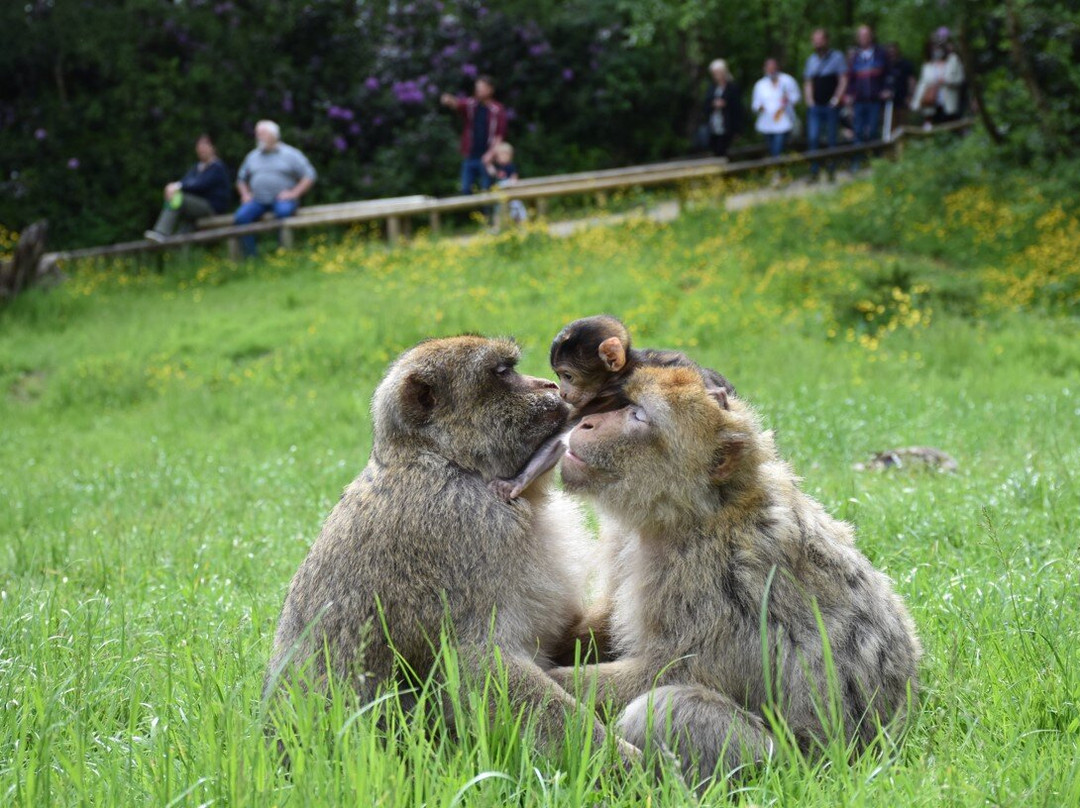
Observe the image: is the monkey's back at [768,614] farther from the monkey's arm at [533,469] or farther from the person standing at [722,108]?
the person standing at [722,108]

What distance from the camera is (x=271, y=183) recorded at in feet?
60.3

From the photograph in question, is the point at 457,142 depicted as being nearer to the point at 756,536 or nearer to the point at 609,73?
the point at 609,73

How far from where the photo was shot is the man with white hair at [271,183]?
1825 centimetres

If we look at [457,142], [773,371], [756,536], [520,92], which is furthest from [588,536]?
[520,92]

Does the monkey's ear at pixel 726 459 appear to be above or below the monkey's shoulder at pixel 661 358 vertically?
below

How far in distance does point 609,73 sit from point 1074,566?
2248 cm

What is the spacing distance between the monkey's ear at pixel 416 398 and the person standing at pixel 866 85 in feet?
66.6

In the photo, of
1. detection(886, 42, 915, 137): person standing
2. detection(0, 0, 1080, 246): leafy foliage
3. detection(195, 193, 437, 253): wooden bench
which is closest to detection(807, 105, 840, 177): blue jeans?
detection(0, 0, 1080, 246): leafy foliage

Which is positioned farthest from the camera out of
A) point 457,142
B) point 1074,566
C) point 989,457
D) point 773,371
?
point 457,142

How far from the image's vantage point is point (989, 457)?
24.0ft

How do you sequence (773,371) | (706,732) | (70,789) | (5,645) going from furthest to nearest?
(773,371)
(5,645)
(706,732)
(70,789)

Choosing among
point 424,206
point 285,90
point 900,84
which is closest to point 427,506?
point 424,206

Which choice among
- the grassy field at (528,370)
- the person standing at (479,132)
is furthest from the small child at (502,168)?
the grassy field at (528,370)

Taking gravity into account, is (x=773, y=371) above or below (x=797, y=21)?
below
